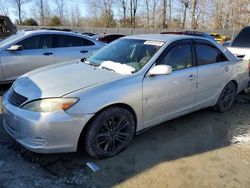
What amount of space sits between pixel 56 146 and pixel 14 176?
0.56 meters

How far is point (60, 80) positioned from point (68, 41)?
3.83m

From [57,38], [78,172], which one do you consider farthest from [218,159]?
[57,38]

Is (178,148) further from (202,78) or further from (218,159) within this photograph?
(202,78)

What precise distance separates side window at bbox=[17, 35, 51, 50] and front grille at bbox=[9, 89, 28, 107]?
3207 millimetres

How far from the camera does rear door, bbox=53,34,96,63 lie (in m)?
6.99

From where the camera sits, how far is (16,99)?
347cm

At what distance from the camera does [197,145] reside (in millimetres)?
4121

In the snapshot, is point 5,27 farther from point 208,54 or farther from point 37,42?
point 208,54

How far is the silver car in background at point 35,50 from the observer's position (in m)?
6.35

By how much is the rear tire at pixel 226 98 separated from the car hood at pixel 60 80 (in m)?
2.49

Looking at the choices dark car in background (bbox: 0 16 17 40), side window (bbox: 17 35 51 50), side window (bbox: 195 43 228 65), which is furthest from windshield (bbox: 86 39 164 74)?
dark car in background (bbox: 0 16 17 40)

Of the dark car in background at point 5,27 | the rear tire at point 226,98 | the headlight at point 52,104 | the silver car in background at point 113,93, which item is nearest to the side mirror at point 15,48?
the silver car in background at point 113,93

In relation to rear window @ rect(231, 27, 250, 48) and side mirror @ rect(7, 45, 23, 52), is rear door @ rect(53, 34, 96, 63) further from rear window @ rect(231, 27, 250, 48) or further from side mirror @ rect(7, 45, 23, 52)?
rear window @ rect(231, 27, 250, 48)

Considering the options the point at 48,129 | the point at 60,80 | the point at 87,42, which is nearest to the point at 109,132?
the point at 48,129
